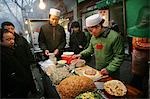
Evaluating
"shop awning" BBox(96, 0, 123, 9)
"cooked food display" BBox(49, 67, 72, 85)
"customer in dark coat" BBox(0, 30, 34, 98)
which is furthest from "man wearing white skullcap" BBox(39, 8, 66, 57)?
"shop awning" BBox(96, 0, 123, 9)

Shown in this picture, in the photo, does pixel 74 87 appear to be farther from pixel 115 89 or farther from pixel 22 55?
pixel 22 55

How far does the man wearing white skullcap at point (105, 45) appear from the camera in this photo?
338 centimetres

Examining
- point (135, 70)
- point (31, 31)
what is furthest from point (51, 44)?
point (31, 31)

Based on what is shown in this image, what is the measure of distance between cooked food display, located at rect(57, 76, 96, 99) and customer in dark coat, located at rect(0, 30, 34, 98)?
0.95m

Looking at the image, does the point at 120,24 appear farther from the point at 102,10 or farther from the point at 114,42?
the point at 114,42

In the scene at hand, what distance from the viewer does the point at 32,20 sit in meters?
10.5

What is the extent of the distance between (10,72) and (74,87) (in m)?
1.19

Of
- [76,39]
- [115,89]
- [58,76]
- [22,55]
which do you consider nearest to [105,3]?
[76,39]

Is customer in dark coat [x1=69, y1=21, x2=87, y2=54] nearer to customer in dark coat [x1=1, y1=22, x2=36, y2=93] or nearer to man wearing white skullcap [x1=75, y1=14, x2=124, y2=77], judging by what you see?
customer in dark coat [x1=1, y1=22, x2=36, y2=93]

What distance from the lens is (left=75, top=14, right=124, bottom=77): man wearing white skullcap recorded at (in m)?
3.38

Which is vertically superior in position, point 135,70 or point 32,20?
point 32,20

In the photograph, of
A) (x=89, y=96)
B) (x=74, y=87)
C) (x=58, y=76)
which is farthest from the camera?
(x=58, y=76)

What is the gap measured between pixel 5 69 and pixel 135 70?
2677mm

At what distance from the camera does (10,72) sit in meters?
3.09
